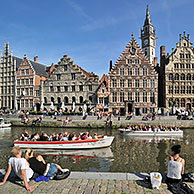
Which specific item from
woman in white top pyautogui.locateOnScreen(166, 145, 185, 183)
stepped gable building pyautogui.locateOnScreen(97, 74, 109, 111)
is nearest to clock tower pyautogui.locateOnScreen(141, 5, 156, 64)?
stepped gable building pyautogui.locateOnScreen(97, 74, 109, 111)

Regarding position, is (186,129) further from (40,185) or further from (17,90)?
(17,90)

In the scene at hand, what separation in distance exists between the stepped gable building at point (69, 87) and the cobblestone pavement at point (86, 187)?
1363 inches

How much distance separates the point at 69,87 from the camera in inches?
1724

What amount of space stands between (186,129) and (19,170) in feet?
88.7

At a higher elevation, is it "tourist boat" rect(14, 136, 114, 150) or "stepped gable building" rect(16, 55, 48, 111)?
"stepped gable building" rect(16, 55, 48, 111)

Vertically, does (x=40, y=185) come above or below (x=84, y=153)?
above

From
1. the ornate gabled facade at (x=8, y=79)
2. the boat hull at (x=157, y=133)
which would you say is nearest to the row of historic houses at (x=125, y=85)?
the ornate gabled facade at (x=8, y=79)

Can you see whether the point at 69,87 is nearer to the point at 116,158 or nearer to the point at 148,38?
the point at 116,158

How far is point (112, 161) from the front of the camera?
1234 centimetres

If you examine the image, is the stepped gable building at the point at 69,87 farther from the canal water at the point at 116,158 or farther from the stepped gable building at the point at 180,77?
the canal water at the point at 116,158

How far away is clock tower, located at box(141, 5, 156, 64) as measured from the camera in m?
61.4

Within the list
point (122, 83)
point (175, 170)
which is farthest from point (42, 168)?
point (122, 83)

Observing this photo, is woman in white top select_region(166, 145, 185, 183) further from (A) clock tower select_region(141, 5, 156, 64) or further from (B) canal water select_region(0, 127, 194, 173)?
(A) clock tower select_region(141, 5, 156, 64)

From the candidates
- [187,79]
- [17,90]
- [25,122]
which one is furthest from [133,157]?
[17,90]
